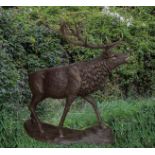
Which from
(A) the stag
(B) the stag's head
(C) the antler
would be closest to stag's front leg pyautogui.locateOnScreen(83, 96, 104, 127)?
(A) the stag

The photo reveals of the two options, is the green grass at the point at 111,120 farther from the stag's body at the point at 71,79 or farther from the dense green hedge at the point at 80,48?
the stag's body at the point at 71,79

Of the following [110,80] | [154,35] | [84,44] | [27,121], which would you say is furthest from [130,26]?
[27,121]

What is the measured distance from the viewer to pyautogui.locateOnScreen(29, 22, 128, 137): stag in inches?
231

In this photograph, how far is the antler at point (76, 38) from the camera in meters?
5.87

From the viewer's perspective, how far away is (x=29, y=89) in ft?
21.3

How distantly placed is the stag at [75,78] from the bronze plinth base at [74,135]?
0.06 m

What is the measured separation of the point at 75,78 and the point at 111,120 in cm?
72

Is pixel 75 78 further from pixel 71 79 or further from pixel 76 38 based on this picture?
pixel 76 38

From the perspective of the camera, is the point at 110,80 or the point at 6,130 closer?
the point at 6,130

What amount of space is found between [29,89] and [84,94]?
2.90 feet

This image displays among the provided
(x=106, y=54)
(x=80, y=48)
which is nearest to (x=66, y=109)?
(x=106, y=54)

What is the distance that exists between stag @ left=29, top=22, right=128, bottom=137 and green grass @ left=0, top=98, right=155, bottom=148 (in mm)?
280

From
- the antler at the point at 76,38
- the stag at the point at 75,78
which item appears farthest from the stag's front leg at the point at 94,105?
the antler at the point at 76,38

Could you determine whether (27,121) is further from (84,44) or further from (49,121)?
(84,44)
